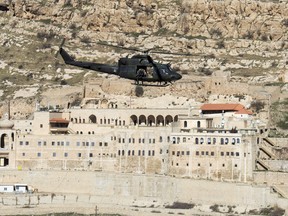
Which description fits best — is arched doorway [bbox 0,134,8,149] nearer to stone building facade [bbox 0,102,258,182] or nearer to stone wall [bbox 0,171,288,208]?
stone building facade [bbox 0,102,258,182]

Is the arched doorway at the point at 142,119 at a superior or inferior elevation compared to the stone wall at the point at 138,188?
superior

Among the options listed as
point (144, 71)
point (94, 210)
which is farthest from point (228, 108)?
point (144, 71)

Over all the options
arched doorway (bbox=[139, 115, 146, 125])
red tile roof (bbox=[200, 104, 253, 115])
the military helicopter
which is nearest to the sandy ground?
arched doorway (bbox=[139, 115, 146, 125])

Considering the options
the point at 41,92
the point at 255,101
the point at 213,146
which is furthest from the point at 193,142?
the point at 41,92

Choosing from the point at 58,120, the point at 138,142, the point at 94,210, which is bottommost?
the point at 94,210

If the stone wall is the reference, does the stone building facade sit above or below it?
above

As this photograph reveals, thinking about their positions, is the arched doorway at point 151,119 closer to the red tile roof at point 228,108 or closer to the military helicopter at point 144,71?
the red tile roof at point 228,108

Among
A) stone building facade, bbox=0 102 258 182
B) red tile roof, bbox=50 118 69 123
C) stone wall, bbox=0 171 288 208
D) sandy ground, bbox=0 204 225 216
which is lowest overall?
sandy ground, bbox=0 204 225 216

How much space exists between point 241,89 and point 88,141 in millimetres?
17730

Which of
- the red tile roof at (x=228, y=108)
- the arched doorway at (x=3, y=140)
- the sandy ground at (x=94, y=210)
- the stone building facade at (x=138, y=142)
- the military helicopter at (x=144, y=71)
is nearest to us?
the military helicopter at (x=144, y=71)

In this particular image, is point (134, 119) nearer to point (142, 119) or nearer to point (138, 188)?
point (142, 119)

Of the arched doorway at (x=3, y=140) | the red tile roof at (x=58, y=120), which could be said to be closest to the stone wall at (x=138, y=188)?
the arched doorway at (x=3, y=140)

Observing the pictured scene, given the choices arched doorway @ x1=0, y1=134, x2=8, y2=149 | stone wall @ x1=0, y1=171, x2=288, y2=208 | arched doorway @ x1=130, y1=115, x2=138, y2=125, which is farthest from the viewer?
arched doorway @ x1=130, y1=115, x2=138, y2=125

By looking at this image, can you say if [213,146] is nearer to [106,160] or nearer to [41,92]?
[106,160]
